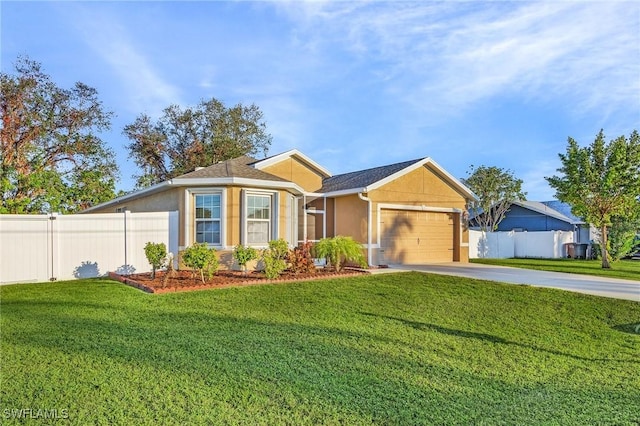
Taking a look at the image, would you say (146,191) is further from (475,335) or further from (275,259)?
(475,335)

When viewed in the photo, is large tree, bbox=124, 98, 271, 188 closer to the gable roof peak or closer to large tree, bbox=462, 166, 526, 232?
the gable roof peak

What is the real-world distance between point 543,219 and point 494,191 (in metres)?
4.16

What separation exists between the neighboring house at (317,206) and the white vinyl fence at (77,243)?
109 cm

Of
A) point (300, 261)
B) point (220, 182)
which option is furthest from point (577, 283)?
point (220, 182)

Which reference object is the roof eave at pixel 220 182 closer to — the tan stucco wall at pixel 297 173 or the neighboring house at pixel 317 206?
the neighboring house at pixel 317 206

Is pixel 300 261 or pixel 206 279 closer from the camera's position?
pixel 206 279

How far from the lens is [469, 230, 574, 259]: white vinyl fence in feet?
77.5

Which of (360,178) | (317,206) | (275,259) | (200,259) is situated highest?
(360,178)

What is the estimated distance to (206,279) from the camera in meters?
10.6

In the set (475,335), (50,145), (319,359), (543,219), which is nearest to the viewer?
(319,359)

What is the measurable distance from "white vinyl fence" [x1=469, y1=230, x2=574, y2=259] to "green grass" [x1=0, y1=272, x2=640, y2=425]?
50.6 feet

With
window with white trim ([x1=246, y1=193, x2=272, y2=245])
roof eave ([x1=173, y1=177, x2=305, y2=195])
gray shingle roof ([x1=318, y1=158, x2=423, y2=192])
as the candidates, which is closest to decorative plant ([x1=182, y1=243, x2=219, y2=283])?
window with white trim ([x1=246, y1=193, x2=272, y2=245])

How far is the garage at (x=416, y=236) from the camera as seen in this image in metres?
15.5

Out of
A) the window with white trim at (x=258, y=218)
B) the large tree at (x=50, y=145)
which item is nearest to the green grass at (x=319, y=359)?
the window with white trim at (x=258, y=218)
